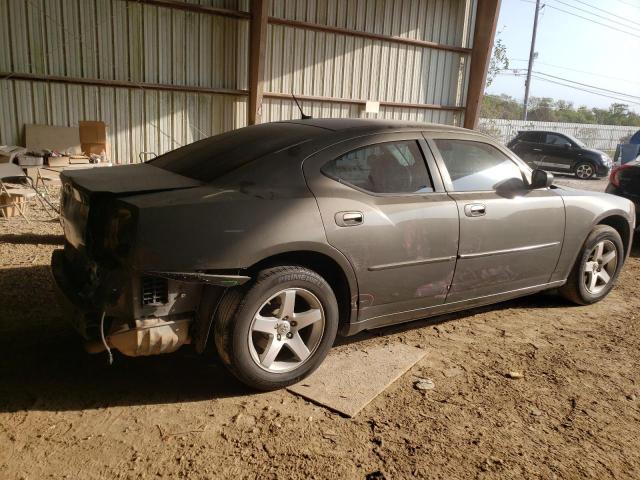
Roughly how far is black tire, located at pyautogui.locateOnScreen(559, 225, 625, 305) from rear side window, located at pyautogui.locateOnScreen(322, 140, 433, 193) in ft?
6.01

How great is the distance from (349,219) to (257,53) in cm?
870

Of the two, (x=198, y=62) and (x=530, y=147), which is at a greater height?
(x=198, y=62)

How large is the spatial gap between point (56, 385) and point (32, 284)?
190 centimetres

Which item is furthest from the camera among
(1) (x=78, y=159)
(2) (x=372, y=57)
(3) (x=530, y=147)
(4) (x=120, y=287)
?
(3) (x=530, y=147)

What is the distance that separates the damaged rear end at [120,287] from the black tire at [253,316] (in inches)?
7.0

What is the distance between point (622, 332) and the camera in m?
4.34

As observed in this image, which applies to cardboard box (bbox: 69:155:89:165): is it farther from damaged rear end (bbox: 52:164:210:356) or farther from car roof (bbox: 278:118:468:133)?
damaged rear end (bbox: 52:164:210:356)

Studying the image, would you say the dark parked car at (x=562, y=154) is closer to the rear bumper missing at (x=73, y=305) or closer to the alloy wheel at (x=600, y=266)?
the alloy wheel at (x=600, y=266)

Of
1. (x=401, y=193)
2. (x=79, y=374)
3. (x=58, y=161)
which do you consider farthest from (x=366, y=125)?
(x=58, y=161)

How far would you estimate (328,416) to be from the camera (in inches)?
114

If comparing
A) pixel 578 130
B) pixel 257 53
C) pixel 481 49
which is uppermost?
pixel 481 49

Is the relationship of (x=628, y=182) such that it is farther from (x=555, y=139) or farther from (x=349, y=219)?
(x=555, y=139)

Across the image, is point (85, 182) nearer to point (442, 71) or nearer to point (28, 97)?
point (28, 97)

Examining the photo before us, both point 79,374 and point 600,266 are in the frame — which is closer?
point 79,374
